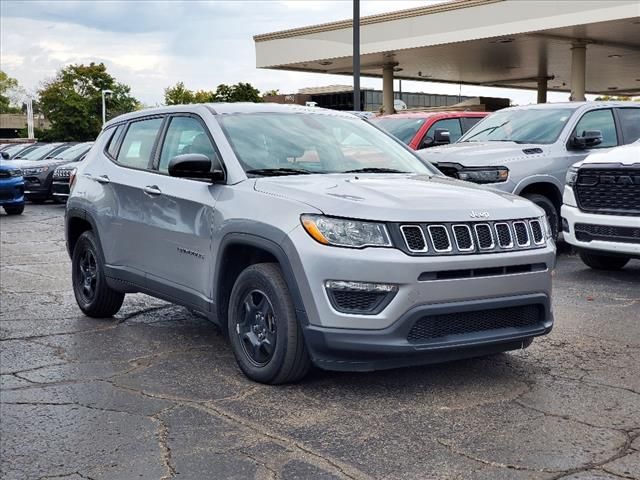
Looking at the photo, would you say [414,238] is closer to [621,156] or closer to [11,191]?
[621,156]

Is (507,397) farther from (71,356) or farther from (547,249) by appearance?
(71,356)

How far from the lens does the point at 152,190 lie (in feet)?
21.1

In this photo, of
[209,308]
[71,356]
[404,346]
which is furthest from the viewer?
[71,356]

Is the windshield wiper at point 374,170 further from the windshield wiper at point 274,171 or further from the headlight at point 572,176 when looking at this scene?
the headlight at point 572,176

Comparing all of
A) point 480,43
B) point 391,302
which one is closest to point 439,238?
point 391,302

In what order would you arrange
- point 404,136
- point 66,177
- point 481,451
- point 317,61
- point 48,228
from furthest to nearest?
point 317,61 < point 66,177 < point 48,228 < point 404,136 < point 481,451

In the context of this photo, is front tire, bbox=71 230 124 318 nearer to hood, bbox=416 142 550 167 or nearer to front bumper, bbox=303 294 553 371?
front bumper, bbox=303 294 553 371

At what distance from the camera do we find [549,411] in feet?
15.8

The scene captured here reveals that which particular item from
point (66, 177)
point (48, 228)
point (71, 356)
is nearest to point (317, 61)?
point (66, 177)

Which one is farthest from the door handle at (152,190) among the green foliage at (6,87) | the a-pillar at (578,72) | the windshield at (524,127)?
the green foliage at (6,87)

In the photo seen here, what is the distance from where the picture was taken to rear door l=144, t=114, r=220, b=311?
5.81 meters

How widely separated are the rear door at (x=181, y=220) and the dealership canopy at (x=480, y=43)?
2544 centimetres

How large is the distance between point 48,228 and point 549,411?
43.4 feet

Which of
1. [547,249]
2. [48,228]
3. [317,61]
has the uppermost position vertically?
[317,61]
